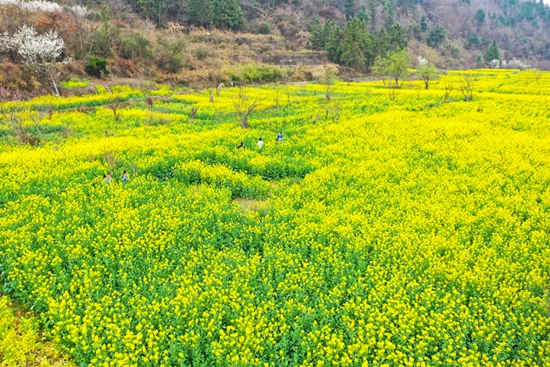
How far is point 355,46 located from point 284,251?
219 ft

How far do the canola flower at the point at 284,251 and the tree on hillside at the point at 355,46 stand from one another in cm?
5336

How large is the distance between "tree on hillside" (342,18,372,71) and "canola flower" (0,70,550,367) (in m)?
53.4

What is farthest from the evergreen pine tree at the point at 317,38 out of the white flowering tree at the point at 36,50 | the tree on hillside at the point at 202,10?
the white flowering tree at the point at 36,50

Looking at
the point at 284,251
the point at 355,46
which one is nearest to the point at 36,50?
the point at 284,251

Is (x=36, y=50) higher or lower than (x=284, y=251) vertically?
higher

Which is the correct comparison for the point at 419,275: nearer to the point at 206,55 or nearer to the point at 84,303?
the point at 84,303

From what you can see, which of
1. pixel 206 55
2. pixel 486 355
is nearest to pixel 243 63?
pixel 206 55

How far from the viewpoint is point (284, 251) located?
9.48 m

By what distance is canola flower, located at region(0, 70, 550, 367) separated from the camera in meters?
6.65

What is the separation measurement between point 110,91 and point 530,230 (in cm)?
3807

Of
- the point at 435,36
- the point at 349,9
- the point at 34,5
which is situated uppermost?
the point at 349,9

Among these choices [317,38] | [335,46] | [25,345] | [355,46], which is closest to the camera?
[25,345]

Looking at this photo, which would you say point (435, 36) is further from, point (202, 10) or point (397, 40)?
point (202, 10)

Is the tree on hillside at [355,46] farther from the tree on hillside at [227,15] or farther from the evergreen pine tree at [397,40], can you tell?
the tree on hillside at [227,15]
